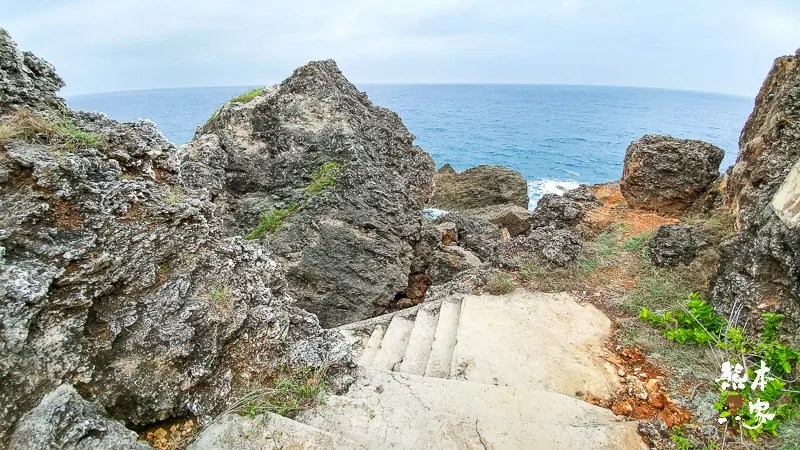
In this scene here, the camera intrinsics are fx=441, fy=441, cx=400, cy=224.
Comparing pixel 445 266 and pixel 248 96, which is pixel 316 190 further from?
pixel 445 266

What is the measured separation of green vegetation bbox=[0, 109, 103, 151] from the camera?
337 centimetres

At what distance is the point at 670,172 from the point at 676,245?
4.18 metres

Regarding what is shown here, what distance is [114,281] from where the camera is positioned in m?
3.42

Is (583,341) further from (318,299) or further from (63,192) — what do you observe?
(63,192)

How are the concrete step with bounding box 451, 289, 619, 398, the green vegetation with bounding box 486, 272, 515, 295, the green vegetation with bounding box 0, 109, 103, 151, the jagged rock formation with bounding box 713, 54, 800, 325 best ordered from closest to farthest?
1. the green vegetation with bounding box 0, 109, 103, 151
2. the jagged rock formation with bounding box 713, 54, 800, 325
3. the concrete step with bounding box 451, 289, 619, 398
4. the green vegetation with bounding box 486, 272, 515, 295

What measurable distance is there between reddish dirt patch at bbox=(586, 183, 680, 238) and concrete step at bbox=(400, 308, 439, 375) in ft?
18.1

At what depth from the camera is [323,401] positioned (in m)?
4.18

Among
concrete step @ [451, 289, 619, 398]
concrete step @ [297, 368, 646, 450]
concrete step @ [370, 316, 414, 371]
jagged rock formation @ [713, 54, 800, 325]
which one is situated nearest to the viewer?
concrete step @ [297, 368, 646, 450]

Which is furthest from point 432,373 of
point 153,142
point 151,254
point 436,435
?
point 153,142

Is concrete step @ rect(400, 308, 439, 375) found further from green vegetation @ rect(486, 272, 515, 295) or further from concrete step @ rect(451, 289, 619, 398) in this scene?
green vegetation @ rect(486, 272, 515, 295)

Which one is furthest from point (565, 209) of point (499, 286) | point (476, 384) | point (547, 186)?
point (547, 186)

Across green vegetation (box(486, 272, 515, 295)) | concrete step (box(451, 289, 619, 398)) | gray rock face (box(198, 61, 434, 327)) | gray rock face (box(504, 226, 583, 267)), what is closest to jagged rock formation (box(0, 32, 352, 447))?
concrete step (box(451, 289, 619, 398))

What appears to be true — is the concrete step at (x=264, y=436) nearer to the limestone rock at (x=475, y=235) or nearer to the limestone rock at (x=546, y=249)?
the limestone rock at (x=546, y=249)

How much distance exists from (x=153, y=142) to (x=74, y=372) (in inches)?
86.1
